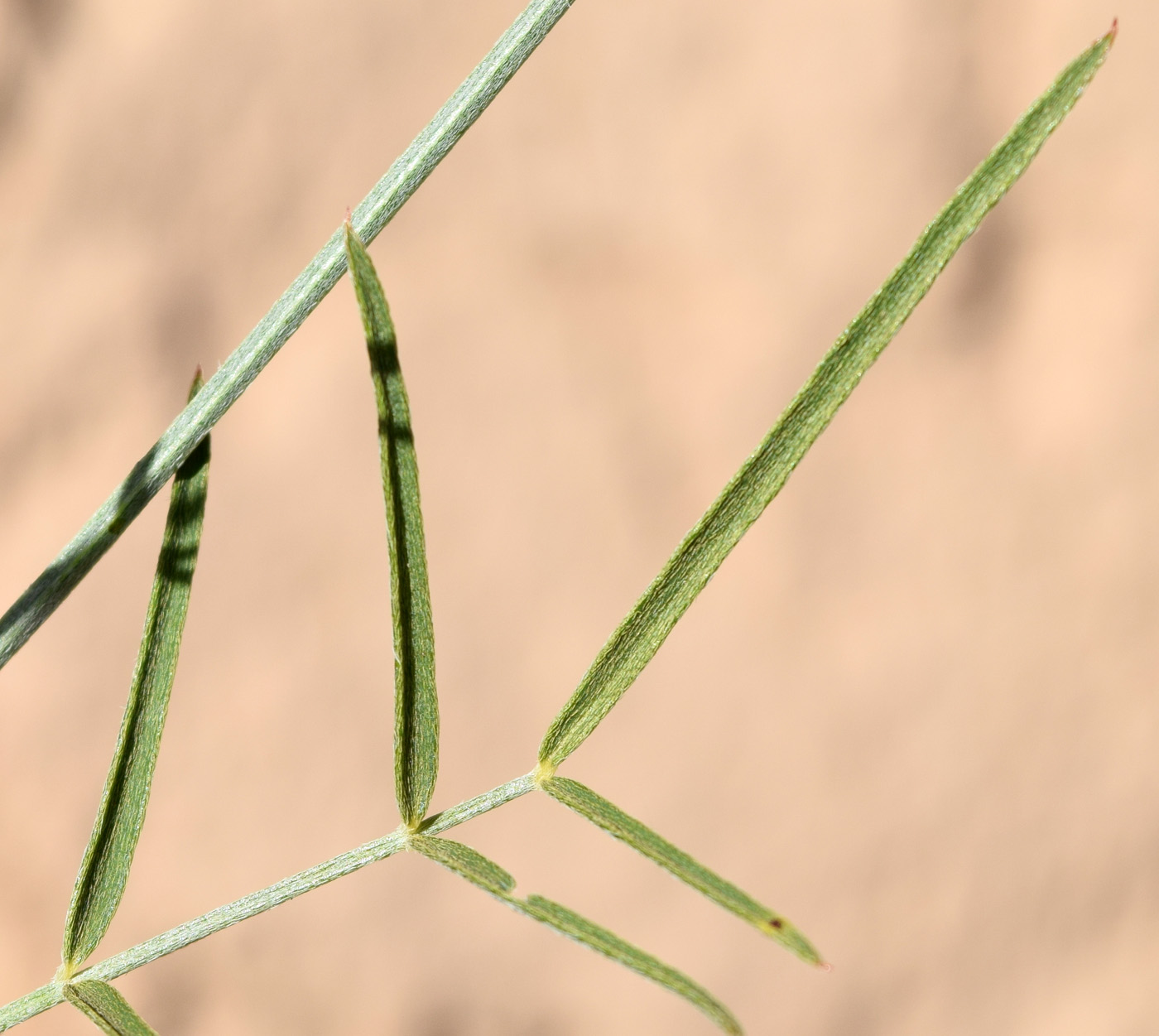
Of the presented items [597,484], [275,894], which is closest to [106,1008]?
[275,894]

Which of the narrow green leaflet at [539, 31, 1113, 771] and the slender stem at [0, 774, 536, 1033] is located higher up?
the narrow green leaflet at [539, 31, 1113, 771]

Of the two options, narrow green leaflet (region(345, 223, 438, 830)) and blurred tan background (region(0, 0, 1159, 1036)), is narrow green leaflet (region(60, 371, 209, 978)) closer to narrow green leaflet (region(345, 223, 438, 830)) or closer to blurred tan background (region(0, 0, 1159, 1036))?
narrow green leaflet (region(345, 223, 438, 830))

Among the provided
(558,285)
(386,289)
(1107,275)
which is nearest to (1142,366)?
(1107,275)

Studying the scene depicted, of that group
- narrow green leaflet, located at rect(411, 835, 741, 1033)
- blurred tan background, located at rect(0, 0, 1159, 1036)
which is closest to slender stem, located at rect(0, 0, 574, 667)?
narrow green leaflet, located at rect(411, 835, 741, 1033)

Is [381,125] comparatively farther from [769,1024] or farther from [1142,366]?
[769,1024]

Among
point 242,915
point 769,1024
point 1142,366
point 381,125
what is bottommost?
point 242,915

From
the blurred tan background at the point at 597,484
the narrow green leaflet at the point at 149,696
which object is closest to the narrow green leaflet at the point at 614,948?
the narrow green leaflet at the point at 149,696
